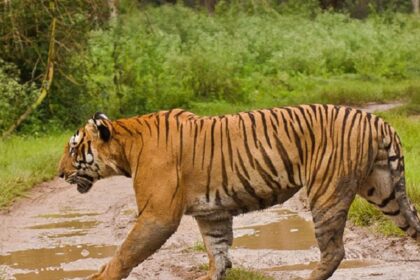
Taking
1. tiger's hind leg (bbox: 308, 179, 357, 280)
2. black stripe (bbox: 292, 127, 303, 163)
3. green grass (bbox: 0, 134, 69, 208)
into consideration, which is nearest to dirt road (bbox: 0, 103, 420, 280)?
green grass (bbox: 0, 134, 69, 208)

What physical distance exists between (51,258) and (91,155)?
5.70ft

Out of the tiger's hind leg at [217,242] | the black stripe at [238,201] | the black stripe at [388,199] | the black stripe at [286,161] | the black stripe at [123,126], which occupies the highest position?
the black stripe at [123,126]

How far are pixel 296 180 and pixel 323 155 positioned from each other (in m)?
0.25

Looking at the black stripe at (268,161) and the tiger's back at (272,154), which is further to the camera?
the black stripe at (268,161)

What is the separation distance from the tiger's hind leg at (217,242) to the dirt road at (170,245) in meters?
0.47

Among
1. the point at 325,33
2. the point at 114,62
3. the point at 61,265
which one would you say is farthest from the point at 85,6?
the point at 325,33

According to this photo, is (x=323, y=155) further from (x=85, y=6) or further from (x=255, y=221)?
(x=85, y=6)

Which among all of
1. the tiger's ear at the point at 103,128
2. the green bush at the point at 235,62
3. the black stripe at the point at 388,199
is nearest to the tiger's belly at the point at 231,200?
the black stripe at the point at 388,199

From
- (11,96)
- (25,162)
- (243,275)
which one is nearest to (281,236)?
(243,275)

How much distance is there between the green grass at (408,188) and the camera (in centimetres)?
909

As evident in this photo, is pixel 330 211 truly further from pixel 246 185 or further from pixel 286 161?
pixel 246 185

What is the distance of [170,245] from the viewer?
29.9ft

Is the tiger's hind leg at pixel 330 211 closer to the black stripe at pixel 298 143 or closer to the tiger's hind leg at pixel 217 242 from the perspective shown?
the black stripe at pixel 298 143

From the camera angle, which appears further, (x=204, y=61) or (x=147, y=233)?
(x=204, y=61)
